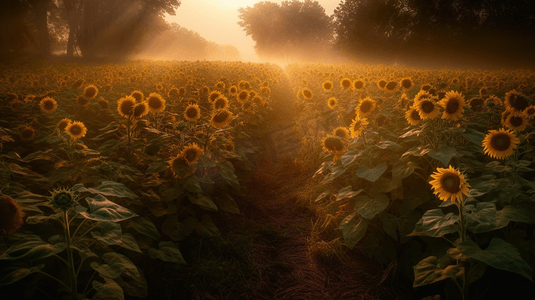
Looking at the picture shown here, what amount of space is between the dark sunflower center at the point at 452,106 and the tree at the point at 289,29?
6189 cm

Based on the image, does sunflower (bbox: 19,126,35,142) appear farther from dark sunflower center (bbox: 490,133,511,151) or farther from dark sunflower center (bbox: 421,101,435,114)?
dark sunflower center (bbox: 490,133,511,151)

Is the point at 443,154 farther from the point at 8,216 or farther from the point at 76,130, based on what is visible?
the point at 76,130

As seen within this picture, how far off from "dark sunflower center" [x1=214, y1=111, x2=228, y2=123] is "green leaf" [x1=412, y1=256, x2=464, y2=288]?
2412 millimetres

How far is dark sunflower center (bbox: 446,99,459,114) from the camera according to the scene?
2430 mm

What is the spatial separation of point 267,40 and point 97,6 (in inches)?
1600

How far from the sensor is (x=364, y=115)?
3.58 m

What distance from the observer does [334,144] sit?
3.15 meters

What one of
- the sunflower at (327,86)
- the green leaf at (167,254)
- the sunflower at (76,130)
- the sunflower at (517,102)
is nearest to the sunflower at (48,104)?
the sunflower at (76,130)

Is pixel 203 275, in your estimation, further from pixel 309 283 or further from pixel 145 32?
pixel 145 32

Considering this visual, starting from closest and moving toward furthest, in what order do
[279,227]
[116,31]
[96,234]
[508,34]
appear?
[96,234] → [279,227] → [508,34] → [116,31]

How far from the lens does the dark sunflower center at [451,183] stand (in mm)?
1702

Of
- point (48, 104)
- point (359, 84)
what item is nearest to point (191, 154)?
point (48, 104)

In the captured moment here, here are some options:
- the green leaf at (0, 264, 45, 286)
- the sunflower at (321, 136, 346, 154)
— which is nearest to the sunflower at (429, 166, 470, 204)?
the sunflower at (321, 136, 346, 154)

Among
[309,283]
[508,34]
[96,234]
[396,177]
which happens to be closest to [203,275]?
[309,283]
